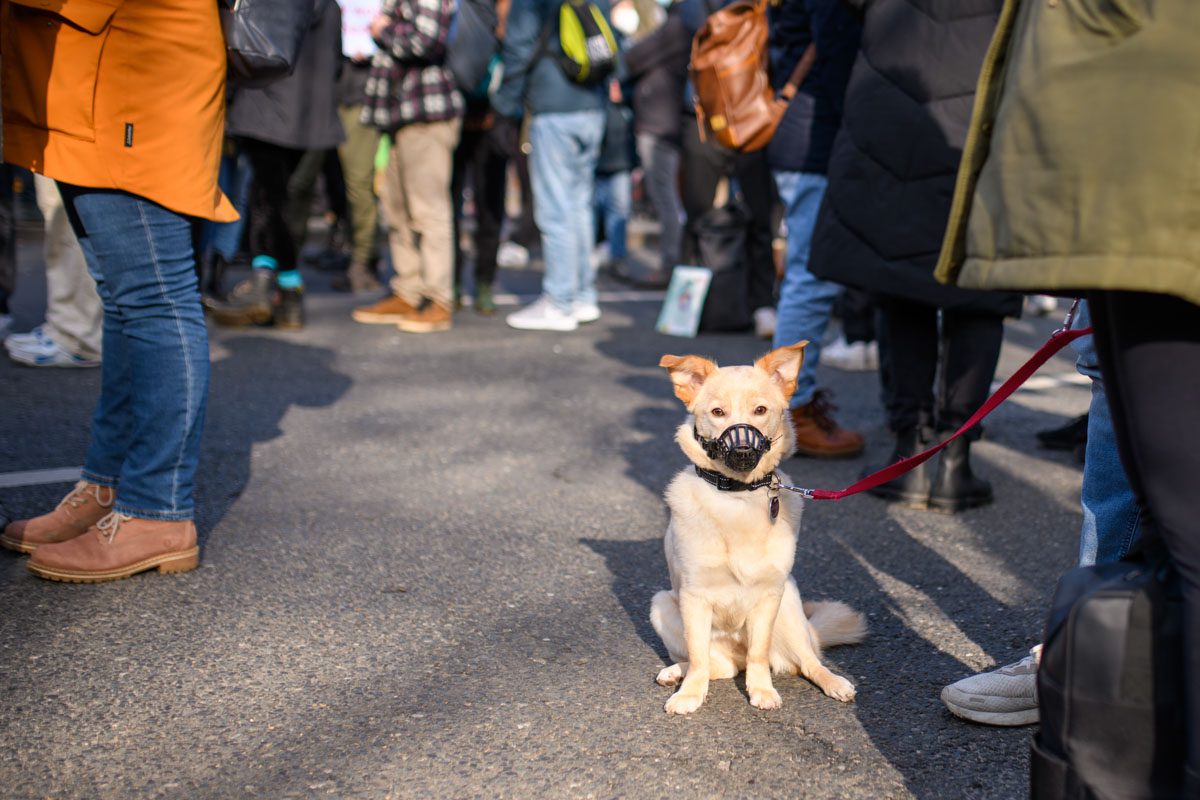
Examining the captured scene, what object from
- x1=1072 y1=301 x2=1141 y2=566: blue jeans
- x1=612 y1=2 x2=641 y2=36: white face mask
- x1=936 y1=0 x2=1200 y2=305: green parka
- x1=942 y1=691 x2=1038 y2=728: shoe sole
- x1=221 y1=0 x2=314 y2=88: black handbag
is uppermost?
x1=612 y1=2 x2=641 y2=36: white face mask

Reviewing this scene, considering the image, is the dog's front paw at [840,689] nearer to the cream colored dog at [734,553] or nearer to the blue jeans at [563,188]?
the cream colored dog at [734,553]

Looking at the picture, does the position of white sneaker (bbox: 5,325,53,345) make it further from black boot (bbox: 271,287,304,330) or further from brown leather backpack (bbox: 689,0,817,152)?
brown leather backpack (bbox: 689,0,817,152)

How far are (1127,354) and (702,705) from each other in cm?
138

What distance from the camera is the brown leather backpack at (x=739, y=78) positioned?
16.2ft

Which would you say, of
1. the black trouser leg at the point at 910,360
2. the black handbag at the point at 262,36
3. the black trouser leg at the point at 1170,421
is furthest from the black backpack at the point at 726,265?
the black trouser leg at the point at 1170,421

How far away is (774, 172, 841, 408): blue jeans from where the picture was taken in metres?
4.59

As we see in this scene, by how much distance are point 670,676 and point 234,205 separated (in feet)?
21.0

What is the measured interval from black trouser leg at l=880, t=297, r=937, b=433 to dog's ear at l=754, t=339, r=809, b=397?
4.14 ft

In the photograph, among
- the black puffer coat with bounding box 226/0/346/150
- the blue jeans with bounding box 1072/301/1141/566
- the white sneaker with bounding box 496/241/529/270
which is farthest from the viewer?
the white sneaker with bounding box 496/241/529/270

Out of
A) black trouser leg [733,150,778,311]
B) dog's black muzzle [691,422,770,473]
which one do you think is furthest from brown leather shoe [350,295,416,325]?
dog's black muzzle [691,422,770,473]

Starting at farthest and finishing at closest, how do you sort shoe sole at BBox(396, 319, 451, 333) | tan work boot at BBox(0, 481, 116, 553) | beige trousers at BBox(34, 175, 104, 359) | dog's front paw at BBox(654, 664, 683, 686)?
shoe sole at BBox(396, 319, 451, 333), beige trousers at BBox(34, 175, 104, 359), tan work boot at BBox(0, 481, 116, 553), dog's front paw at BBox(654, 664, 683, 686)

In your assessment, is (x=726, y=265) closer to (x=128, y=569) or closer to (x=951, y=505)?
(x=951, y=505)

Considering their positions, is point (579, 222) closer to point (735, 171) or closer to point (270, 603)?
point (735, 171)

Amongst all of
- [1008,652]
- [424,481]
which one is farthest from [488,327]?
[1008,652]
